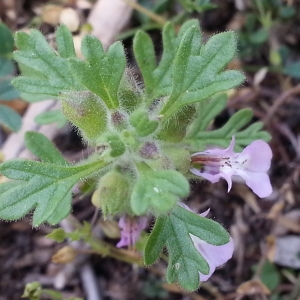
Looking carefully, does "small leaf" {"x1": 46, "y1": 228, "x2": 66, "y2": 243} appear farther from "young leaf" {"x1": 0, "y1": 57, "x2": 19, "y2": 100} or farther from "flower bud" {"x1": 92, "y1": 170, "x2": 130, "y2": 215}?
"young leaf" {"x1": 0, "y1": 57, "x2": 19, "y2": 100}

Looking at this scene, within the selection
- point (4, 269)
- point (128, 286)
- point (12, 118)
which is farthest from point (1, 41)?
point (128, 286)

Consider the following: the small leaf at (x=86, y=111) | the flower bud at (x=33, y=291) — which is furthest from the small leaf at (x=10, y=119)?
the small leaf at (x=86, y=111)

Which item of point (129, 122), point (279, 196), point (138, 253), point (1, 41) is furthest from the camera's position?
point (279, 196)

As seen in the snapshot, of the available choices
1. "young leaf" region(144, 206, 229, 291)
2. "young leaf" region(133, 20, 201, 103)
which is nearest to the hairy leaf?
"young leaf" region(133, 20, 201, 103)

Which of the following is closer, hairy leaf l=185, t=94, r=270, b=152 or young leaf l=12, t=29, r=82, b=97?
young leaf l=12, t=29, r=82, b=97

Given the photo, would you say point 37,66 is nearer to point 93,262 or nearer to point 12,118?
point 12,118

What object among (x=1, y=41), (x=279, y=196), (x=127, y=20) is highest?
(x=1, y=41)

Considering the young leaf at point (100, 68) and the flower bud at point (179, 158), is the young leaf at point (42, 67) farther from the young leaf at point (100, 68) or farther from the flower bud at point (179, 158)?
the flower bud at point (179, 158)
